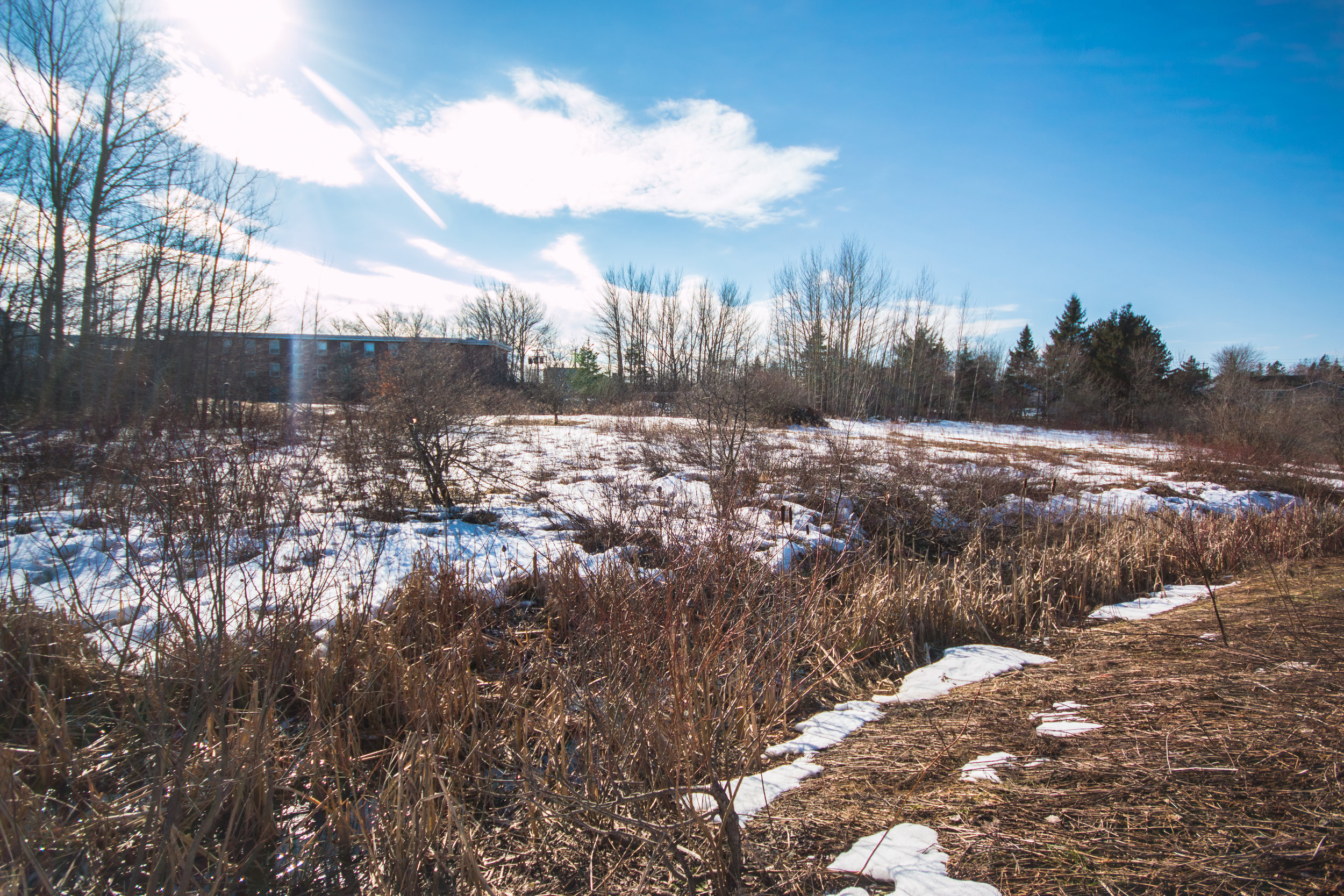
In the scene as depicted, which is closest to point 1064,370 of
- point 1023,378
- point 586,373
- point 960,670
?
point 1023,378

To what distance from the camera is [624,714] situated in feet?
8.03

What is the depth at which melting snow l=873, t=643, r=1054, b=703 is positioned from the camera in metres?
3.30

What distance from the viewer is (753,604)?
12.9 feet

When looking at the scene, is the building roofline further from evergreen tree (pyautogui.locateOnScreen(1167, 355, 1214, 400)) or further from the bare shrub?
evergreen tree (pyautogui.locateOnScreen(1167, 355, 1214, 400))

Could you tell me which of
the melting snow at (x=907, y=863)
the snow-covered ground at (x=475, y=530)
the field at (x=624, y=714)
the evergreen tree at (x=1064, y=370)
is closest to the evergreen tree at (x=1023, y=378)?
the evergreen tree at (x=1064, y=370)

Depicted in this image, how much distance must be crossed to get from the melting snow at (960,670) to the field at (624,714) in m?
0.06

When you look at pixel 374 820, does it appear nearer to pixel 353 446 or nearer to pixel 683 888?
pixel 683 888

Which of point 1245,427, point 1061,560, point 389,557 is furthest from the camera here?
point 1245,427

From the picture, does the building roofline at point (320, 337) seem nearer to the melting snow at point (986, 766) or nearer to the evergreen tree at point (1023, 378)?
the melting snow at point (986, 766)

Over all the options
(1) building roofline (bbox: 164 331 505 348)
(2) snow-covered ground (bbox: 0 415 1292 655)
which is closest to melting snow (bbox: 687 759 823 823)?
(2) snow-covered ground (bbox: 0 415 1292 655)

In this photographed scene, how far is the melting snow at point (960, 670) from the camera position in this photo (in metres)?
3.30

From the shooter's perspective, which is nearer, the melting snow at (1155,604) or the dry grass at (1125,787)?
the dry grass at (1125,787)

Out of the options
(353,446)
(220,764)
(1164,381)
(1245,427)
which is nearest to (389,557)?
(353,446)

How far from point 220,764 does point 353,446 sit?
430 cm
